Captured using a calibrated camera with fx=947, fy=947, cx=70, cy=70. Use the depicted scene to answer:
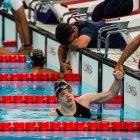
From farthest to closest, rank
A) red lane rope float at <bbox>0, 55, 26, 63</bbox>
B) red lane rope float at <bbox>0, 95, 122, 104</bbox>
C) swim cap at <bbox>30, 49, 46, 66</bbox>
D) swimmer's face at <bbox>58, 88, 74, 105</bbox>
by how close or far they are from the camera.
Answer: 1. red lane rope float at <bbox>0, 55, 26, 63</bbox>
2. swim cap at <bbox>30, 49, 46, 66</bbox>
3. red lane rope float at <bbox>0, 95, 122, 104</bbox>
4. swimmer's face at <bbox>58, 88, 74, 105</bbox>

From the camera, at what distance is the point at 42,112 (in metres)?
10.4

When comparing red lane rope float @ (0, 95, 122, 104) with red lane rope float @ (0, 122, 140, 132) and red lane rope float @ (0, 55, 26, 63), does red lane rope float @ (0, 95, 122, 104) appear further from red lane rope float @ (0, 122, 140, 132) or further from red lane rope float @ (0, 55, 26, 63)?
red lane rope float @ (0, 55, 26, 63)

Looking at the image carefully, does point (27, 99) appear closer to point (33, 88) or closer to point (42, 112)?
point (42, 112)

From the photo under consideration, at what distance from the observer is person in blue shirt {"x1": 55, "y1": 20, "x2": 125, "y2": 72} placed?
1187 centimetres

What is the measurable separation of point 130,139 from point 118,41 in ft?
11.6

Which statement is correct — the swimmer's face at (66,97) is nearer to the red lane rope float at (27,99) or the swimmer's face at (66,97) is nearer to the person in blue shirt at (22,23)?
the red lane rope float at (27,99)

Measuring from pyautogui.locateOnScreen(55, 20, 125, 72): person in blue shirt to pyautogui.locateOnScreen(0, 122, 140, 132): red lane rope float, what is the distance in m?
2.56

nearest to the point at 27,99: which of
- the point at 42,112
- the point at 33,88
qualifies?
the point at 42,112

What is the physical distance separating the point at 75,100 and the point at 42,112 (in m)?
0.56

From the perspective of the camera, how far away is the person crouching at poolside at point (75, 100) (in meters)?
9.68

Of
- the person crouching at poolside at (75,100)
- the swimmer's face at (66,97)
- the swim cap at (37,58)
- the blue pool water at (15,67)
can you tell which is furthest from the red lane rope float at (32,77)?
the swimmer's face at (66,97)

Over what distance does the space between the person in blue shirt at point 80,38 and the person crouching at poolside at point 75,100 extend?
1959 millimetres

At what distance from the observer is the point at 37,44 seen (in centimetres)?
1493

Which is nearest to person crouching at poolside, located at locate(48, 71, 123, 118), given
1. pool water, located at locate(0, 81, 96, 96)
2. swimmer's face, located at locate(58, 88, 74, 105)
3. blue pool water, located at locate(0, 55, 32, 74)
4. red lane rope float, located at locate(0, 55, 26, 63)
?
swimmer's face, located at locate(58, 88, 74, 105)
